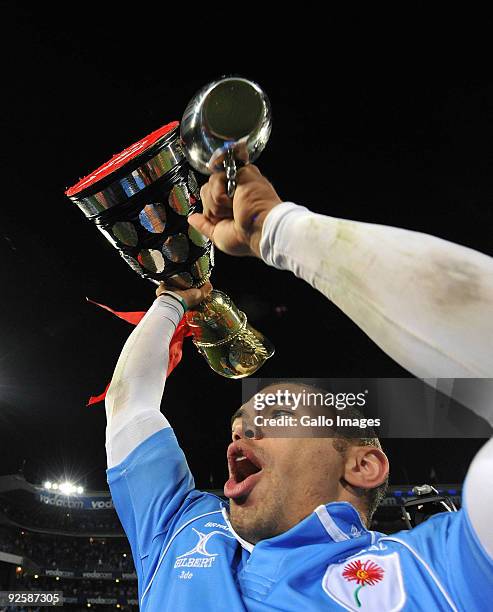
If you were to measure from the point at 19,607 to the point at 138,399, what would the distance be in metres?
20.5

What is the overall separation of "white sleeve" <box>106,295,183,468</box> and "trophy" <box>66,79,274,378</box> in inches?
6.9

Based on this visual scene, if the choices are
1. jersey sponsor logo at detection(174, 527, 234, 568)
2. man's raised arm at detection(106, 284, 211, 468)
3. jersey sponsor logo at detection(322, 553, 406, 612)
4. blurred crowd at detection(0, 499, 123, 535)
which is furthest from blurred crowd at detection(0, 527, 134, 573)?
jersey sponsor logo at detection(322, 553, 406, 612)

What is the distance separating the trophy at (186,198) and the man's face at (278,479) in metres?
0.71

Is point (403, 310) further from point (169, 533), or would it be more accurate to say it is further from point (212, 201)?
point (169, 533)

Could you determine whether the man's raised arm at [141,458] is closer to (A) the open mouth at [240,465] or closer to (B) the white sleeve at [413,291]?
(A) the open mouth at [240,465]

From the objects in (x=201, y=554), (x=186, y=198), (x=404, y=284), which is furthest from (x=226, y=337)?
(x=404, y=284)

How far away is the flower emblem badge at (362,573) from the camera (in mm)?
1136

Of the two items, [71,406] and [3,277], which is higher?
[71,406]

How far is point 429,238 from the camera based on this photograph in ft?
1.96

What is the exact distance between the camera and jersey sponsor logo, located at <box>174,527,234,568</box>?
133cm

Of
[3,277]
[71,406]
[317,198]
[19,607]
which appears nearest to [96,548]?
[19,607]

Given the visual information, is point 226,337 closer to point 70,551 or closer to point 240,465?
point 240,465

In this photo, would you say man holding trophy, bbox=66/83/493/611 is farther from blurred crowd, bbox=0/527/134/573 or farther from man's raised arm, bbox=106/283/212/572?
blurred crowd, bbox=0/527/134/573

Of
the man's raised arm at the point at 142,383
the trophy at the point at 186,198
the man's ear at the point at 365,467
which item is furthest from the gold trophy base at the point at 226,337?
the man's ear at the point at 365,467
